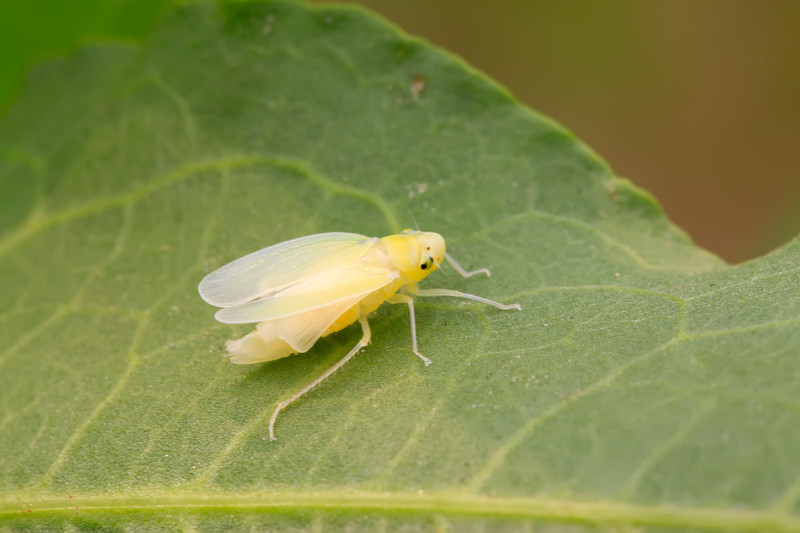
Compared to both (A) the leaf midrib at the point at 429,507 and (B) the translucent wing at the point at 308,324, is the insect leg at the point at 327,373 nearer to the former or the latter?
(B) the translucent wing at the point at 308,324

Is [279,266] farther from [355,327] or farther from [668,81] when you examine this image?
[668,81]

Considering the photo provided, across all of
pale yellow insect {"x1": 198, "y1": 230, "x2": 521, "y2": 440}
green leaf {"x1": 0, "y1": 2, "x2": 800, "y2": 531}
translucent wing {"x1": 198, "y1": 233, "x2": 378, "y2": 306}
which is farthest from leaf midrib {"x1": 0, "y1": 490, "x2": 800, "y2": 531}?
translucent wing {"x1": 198, "y1": 233, "x2": 378, "y2": 306}

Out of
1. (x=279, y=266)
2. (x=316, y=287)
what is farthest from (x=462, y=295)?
(x=279, y=266)

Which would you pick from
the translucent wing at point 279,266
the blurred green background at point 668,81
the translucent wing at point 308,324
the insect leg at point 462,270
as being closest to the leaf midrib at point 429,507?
the translucent wing at point 308,324

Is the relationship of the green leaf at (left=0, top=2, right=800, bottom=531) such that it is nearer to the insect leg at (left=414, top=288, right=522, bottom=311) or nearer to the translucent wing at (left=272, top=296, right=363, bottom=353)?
Answer: the insect leg at (left=414, top=288, right=522, bottom=311)

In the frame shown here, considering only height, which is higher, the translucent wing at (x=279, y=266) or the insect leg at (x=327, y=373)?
the translucent wing at (x=279, y=266)

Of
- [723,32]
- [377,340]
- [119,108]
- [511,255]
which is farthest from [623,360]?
[723,32]
